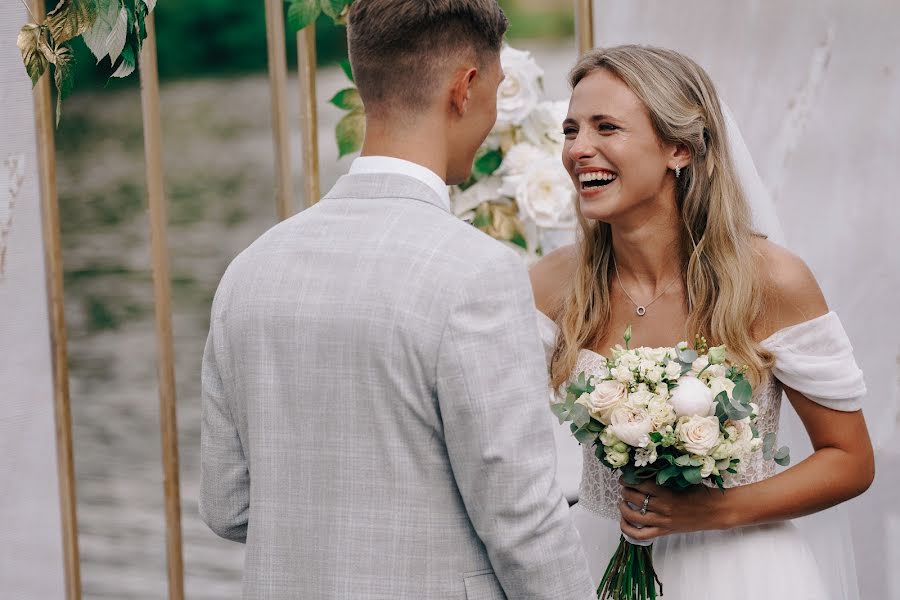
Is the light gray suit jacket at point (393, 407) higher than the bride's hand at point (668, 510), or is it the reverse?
the light gray suit jacket at point (393, 407)

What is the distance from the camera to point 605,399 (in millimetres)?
1957

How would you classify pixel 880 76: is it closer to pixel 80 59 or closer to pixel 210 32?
pixel 210 32

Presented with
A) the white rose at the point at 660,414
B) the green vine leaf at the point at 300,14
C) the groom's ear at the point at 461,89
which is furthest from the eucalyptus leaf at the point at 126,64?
the green vine leaf at the point at 300,14

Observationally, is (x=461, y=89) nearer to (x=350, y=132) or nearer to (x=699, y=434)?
(x=699, y=434)

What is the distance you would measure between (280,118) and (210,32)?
1.18 feet

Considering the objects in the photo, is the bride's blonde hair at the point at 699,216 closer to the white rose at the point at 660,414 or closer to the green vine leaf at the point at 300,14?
the white rose at the point at 660,414

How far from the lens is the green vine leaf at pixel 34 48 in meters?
1.73

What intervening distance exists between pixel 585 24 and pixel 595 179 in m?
1.18

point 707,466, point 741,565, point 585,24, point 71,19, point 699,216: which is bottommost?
point 741,565

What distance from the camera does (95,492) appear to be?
3.54m

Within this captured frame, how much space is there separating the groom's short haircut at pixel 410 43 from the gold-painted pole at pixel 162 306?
2.08 m

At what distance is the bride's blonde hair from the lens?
218cm

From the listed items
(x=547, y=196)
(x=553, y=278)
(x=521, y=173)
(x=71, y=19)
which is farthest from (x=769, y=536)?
(x=71, y=19)

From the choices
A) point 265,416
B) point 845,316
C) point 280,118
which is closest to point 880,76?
point 845,316
